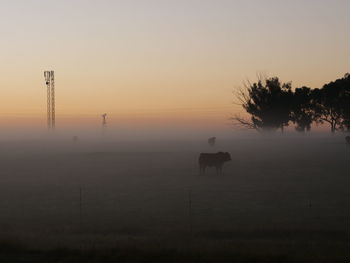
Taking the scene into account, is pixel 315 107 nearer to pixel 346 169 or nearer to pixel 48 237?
pixel 346 169

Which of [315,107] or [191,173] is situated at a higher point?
[315,107]

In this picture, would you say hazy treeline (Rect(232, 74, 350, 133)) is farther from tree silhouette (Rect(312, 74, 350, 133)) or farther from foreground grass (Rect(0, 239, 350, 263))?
foreground grass (Rect(0, 239, 350, 263))

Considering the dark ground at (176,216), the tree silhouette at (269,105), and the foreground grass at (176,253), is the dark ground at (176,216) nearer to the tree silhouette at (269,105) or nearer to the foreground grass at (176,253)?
the foreground grass at (176,253)

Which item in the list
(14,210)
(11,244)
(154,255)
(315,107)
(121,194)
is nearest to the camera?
(154,255)

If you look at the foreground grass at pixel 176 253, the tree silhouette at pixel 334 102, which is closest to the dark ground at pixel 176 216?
the foreground grass at pixel 176 253

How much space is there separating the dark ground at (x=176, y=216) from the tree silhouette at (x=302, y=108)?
57.5 metres

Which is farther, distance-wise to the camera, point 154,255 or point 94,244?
point 94,244

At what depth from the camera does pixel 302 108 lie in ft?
308

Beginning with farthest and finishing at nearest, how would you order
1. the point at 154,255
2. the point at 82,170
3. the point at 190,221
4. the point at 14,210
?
the point at 82,170, the point at 14,210, the point at 190,221, the point at 154,255

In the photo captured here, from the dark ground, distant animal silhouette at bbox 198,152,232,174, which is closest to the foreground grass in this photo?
the dark ground

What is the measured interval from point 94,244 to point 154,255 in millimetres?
2056

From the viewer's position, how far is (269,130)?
9462 centimetres

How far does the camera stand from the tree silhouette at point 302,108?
92.3 m

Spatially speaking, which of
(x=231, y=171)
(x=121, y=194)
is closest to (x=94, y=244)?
(x=121, y=194)
